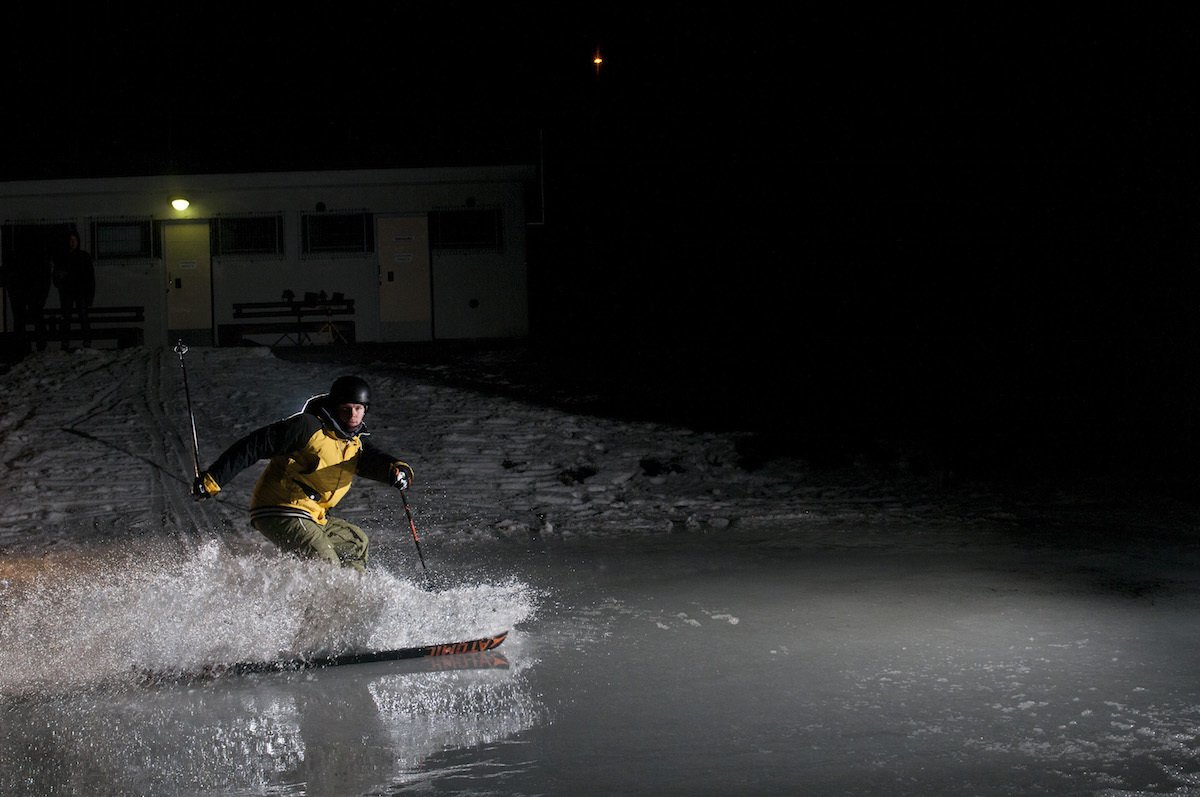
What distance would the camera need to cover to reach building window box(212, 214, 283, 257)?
23.5m

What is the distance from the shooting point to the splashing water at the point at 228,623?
597cm

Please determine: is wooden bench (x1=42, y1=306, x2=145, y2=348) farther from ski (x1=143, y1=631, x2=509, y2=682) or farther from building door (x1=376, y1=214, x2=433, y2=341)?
ski (x1=143, y1=631, x2=509, y2=682)

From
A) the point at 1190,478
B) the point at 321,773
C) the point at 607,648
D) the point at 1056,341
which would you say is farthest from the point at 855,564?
the point at 1056,341

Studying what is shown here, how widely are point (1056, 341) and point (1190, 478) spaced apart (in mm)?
4961

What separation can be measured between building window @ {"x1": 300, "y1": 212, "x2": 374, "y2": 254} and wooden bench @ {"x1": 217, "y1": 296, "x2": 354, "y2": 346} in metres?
1.07

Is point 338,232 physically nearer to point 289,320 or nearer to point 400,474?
point 289,320

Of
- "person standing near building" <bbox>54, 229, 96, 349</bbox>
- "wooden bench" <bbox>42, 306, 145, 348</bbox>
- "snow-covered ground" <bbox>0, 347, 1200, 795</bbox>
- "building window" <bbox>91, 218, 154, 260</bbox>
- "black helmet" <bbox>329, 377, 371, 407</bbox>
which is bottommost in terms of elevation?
"snow-covered ground" <bbox>0, 347, 1200, 795</bbox>

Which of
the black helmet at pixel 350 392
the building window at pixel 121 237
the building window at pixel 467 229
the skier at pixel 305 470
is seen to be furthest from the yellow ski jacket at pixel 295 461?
the building window at pixel 121 237

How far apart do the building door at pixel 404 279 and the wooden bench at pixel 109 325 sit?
4.70m

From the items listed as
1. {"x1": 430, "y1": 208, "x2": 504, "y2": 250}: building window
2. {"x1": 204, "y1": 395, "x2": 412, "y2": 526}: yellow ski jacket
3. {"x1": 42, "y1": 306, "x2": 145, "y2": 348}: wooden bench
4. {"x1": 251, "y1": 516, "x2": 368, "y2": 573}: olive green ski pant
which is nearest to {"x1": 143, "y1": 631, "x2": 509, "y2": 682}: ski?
{"x1": 251, "y1": 516, "x2": 368, "y2": 573}: olive green ski pant

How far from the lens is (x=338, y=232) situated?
78.1ft

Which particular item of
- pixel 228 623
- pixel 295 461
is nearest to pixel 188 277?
pixel 295 461

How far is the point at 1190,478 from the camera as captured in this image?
1331cm

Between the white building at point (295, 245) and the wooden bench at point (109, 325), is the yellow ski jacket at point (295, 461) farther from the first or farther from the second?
the white building at point (295, 245)
